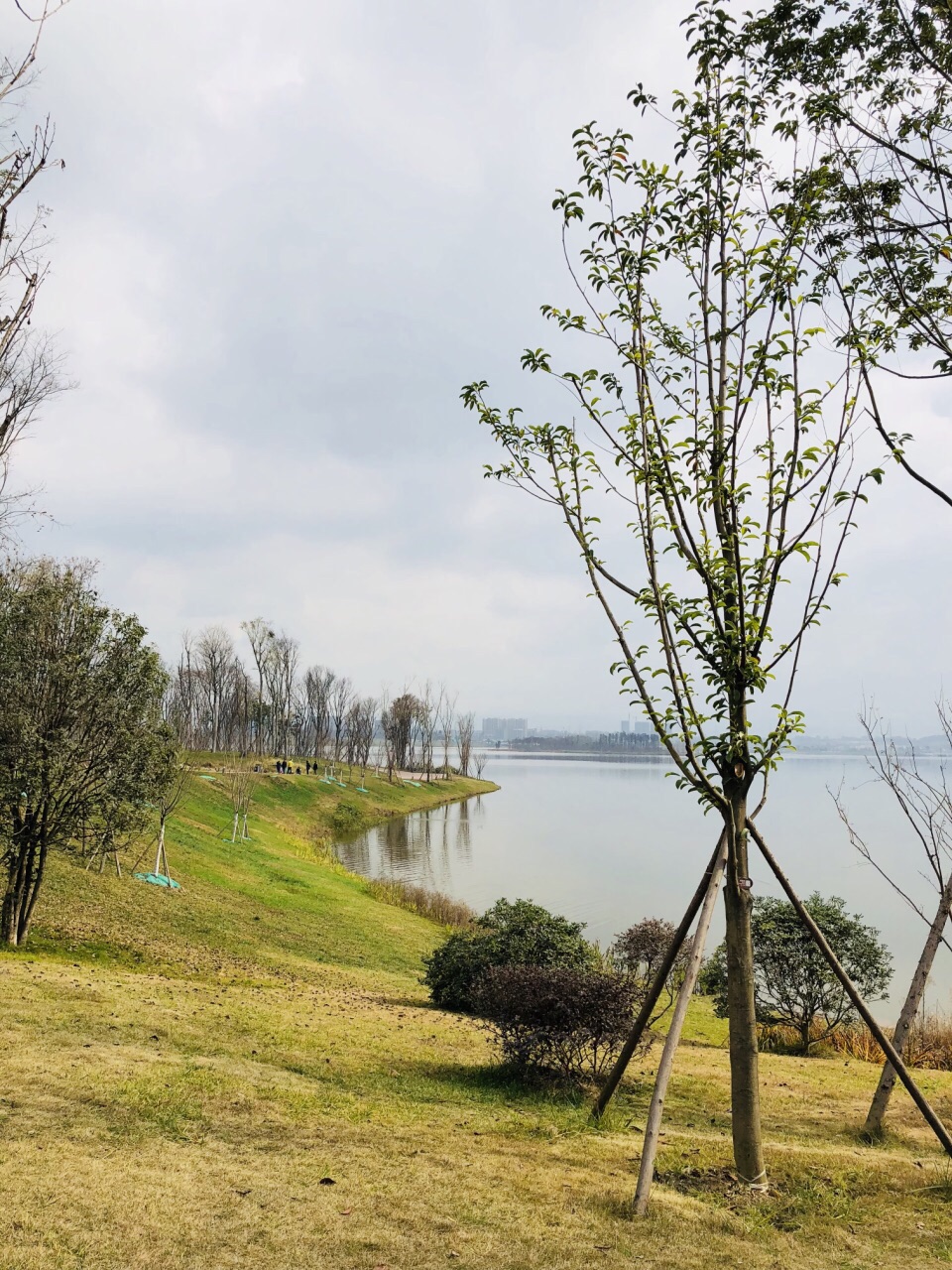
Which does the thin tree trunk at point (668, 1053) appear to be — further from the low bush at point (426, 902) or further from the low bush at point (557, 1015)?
the low bush at point (426, 902)

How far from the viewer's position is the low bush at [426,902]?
82.1 feet

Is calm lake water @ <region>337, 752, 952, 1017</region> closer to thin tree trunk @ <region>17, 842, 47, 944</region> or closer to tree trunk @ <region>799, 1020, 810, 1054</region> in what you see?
tree trunk @ <region>799, 1020, 810, 1054</region>

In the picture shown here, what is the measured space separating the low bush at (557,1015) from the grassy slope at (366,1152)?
1.54 feet

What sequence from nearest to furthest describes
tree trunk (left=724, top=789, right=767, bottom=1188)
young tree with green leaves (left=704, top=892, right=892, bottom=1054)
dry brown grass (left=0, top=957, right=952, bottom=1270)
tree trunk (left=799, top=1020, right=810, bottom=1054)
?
dry brown grass (left=0, top=957, right=952, bottom=1270) < tree trunk (left=724, top=789, right=767, bottom=1188) < young tree with green leaves (left=704, top=892, right=892, bottom=1054) < tree trunk (left=799, top=1020, right=810, bottom=1054)

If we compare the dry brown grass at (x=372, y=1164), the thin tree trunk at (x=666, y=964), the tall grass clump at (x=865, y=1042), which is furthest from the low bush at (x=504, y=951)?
the thin tree trunk at (x=666, y=964)

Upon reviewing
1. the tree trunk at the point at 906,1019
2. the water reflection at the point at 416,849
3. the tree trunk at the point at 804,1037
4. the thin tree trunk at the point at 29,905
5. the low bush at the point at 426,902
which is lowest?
the water reflection at the point at 416,849

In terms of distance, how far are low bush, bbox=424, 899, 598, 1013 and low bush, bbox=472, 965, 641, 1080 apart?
2191 millimetres

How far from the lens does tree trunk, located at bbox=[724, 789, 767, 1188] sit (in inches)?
208

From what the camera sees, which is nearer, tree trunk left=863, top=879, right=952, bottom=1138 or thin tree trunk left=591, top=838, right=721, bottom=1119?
thin tree trunk left=591, top=838, right=721, bottom=1119

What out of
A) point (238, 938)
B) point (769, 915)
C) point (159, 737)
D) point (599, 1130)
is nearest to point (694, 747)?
point (599, 1130)

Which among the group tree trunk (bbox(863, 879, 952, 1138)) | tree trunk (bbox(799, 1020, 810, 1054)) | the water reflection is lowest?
the water reflection

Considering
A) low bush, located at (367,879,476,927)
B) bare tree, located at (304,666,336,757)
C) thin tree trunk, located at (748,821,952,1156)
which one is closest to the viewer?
thin tree trunk, located at (748,821,952,1156)

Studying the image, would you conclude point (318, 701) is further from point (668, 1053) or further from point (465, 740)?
point (668, 1053)

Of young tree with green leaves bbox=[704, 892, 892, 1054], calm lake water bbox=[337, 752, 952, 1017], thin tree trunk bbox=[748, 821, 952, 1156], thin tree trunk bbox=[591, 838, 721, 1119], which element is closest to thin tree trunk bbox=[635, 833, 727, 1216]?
thin tree trunk bbox=[591, 838, 721, 1119]
